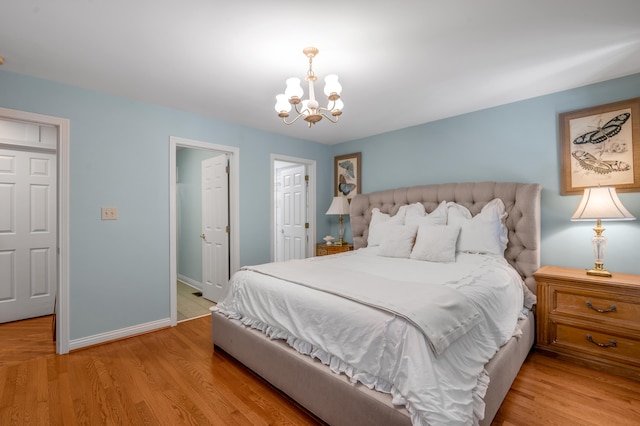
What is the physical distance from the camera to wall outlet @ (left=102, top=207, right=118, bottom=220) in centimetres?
277

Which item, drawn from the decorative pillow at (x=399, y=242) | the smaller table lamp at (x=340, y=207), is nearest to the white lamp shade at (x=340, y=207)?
the smaller table lamp at (x=340, y=207)

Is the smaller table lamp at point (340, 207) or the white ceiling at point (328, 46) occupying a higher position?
the white ceiling at point (328, 46)

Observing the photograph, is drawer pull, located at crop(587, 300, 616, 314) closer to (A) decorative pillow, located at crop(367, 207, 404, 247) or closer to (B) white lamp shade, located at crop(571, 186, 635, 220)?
(B) white lamp shade, located at crop(571, 186, 635, 220)

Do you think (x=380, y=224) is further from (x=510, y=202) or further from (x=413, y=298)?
(x=413, y=298)

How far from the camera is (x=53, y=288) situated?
3.58 metres

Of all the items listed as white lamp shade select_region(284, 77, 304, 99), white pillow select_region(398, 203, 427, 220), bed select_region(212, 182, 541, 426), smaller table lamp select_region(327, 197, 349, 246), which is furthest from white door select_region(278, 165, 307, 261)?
white lamp shade select_region(284, 77, 304, 99)

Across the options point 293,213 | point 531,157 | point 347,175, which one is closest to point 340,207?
point 347,175

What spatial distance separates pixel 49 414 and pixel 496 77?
4.01 meters

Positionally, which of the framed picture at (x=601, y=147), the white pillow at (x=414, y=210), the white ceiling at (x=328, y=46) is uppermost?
the white ceiling at (x=328, y=46)

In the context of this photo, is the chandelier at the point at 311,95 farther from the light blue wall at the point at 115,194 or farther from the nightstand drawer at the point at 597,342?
the nightstand drawer at the point at 597,342

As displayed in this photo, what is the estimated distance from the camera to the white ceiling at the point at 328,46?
1.65 meters

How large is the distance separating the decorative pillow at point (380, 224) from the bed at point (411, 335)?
0.9 inches

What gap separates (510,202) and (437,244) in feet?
2.85

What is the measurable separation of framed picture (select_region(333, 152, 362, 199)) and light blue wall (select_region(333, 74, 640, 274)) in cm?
70
